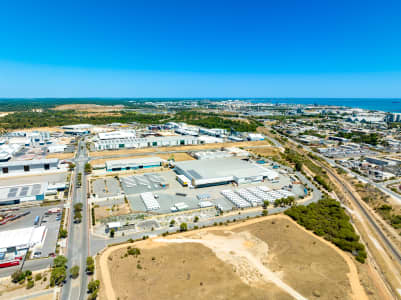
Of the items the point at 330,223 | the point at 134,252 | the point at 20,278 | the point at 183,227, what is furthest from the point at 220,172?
the point at 20,278

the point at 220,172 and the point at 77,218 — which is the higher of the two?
the point at 220,172

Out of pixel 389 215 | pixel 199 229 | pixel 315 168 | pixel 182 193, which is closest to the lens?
pixel 199 229

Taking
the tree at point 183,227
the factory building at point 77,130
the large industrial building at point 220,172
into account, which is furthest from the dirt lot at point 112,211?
the factory building at point 77,130

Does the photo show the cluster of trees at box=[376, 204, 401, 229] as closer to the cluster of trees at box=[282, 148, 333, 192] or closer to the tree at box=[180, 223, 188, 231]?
the cluster of trees at box=[282, 148, 333, 192]

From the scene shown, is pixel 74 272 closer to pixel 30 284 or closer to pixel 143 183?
pixel 30 284

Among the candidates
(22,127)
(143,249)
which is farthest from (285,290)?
(22,127)

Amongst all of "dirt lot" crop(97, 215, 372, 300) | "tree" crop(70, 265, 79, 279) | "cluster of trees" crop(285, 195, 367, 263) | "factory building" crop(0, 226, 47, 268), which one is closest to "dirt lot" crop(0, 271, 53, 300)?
"tree" crop(70, 265, 79, 279)

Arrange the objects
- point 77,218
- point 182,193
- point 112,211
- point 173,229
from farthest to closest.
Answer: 1. point 182,193
2. point 112,211
3. point 77,218
4. point 173,229
